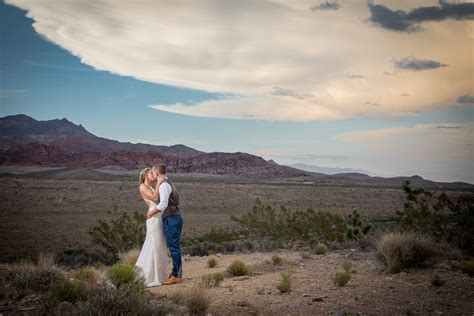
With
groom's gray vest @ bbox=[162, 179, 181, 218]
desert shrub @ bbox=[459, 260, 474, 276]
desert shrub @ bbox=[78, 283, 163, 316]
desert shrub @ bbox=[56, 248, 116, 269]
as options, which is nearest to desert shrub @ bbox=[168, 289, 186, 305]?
desert shrub @ bbox=[78, 283, 163, 316]

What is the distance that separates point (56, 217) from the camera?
38.4 m

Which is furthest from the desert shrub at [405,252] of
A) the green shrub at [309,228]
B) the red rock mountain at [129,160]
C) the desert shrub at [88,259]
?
the red rock mountain at [129,160]

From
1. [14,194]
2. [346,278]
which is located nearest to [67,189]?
[14,194]

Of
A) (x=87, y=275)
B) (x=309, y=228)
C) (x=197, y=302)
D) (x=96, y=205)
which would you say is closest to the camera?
(x=197, y=302)

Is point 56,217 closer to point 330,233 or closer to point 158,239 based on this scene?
point 330,233

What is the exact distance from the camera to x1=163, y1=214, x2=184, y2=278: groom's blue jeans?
10312 mm

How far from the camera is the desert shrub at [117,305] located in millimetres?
6512

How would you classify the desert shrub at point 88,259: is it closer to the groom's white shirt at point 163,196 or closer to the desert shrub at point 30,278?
the desert shrub at point 30,278

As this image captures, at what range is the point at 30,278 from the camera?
28.5ft

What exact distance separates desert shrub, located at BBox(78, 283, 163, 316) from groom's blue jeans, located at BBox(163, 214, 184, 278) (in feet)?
9.95

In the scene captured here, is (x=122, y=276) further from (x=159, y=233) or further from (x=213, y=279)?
(x=213, y=279)

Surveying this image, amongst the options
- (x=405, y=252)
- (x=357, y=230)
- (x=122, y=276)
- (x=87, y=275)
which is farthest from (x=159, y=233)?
(x=357, y=230)

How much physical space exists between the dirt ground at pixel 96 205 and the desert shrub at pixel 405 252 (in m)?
16.7

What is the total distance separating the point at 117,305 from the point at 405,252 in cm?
660
